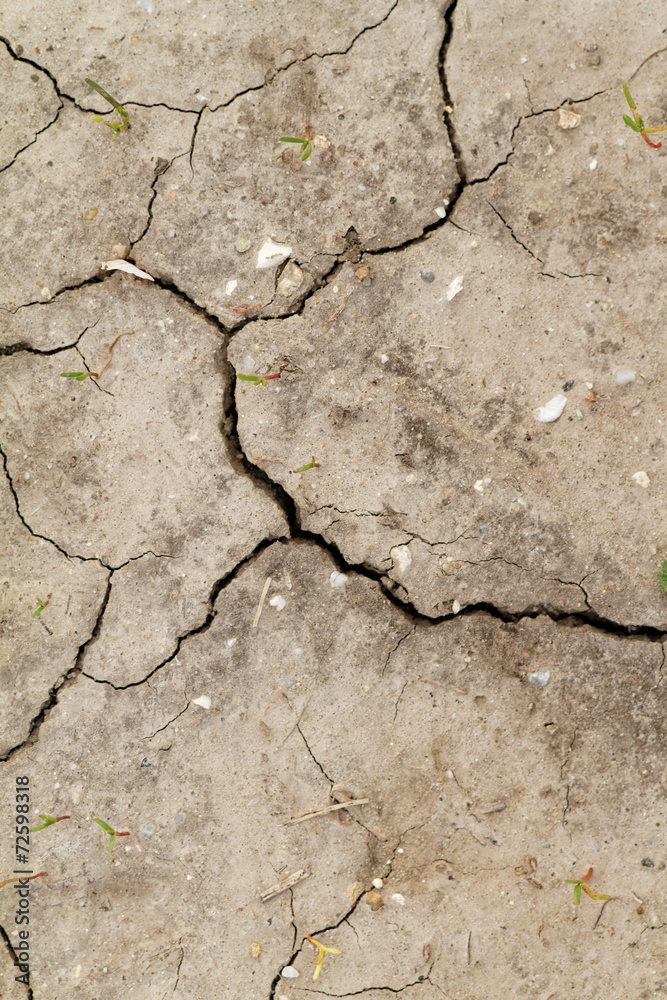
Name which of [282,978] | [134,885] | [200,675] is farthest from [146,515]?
[282,978]

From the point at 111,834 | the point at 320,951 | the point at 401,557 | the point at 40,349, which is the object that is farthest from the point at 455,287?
the point at 320,951

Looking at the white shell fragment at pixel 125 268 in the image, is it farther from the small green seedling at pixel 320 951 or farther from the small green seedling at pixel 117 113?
the small green seedling at pixel 320 951

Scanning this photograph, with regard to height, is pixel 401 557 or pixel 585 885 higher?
pixel 401 557

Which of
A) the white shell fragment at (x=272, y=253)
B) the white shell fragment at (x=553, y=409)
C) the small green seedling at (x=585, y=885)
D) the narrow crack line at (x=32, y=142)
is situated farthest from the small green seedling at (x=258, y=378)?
the small green seedling at (x=585, y=885)

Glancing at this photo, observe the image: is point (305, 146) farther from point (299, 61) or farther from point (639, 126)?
point (639, 126)

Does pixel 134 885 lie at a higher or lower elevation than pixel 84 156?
lower

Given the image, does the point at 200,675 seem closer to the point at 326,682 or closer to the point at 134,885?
the point at 326,682
